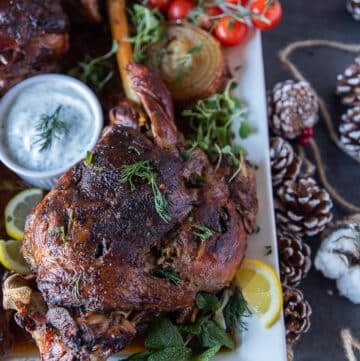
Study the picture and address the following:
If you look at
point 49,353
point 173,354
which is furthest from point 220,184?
point 49,353

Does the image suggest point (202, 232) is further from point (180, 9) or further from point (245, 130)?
point (180, 9)

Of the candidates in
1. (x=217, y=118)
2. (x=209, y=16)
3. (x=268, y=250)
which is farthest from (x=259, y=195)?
(x=209, y=16)

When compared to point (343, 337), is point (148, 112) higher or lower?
higher

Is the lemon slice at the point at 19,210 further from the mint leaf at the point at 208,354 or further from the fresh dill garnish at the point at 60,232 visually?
the mint leaf at the point at 208,354

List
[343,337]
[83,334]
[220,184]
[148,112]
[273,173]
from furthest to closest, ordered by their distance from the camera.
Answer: [273,173]
[343,337]
[148,112]
[220,184]
[83,334]

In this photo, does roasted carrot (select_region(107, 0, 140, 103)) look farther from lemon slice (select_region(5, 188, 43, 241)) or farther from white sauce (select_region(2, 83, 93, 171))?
lemon slice (select_region(5, 188, 43, 241))

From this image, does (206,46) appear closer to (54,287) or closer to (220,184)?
(220,184)
